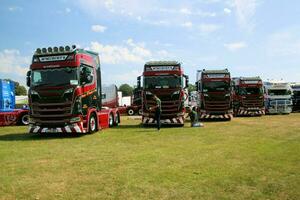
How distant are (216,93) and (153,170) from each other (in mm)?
18188

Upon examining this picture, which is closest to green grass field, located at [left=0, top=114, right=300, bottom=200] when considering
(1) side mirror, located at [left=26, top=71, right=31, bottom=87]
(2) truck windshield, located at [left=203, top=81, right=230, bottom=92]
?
(1) side mirror, located at [left=26, top=71, right=31, bottom=87]

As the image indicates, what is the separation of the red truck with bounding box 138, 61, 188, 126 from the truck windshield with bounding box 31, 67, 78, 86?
239 inches

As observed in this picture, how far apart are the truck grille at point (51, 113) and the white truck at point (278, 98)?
24.0 meters

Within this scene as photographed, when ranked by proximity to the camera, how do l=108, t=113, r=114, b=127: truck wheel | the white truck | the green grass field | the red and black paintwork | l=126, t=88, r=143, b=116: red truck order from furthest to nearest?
l=126, t=88, r=143, b=116: red truck → the white truck → the red and black paintwork → l=108, t=113, r=114, b=127: truck wheel → the green grass field

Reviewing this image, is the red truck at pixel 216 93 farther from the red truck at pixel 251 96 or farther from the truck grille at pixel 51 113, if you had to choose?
the truck grille at pixel 51 113

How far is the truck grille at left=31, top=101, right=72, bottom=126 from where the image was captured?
16234 millimetres

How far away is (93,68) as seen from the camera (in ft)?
61.5

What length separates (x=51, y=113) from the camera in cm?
1644

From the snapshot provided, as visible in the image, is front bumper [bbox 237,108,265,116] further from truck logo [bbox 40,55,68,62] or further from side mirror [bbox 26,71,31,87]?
side mirror [bbox 26,71,31,87]

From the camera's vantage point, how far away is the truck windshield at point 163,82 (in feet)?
70.5

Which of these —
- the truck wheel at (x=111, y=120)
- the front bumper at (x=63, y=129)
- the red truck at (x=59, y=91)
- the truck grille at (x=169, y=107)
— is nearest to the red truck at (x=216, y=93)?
the truck grille at (x=169, y=107)

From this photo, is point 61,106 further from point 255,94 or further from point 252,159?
point 255,94

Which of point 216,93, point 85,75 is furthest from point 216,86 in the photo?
point 85,75

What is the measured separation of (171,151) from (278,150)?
339cm
